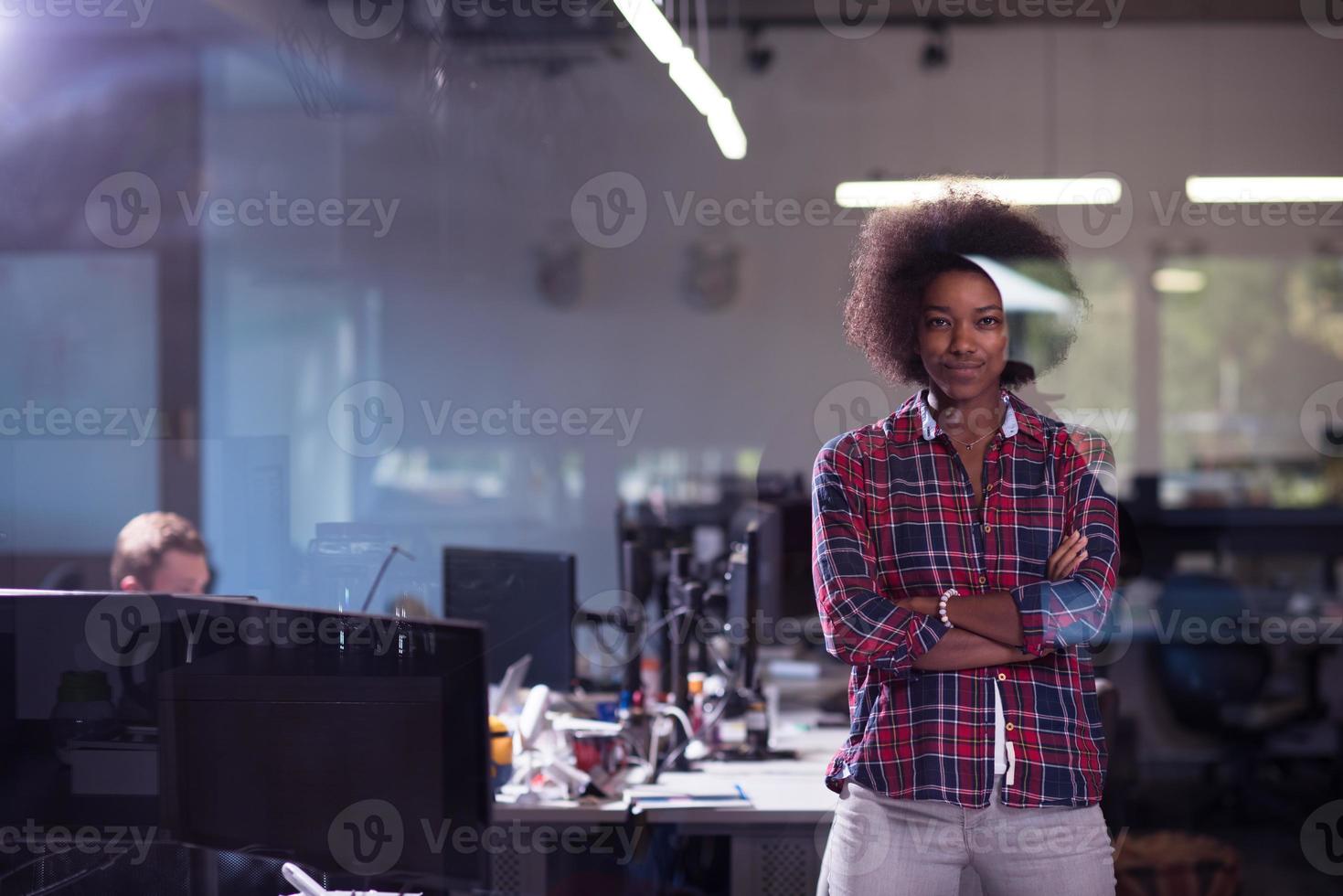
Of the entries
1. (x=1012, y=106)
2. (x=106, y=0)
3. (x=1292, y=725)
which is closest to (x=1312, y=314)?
(x=1012, y=106)

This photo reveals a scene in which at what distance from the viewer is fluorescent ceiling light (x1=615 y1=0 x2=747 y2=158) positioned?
120 inches

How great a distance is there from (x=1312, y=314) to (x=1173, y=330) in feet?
2.56

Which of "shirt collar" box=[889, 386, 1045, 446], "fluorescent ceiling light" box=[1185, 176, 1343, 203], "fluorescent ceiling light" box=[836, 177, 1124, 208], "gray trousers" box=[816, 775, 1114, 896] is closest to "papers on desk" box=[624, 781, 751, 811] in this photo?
"gray trousers" box=[816, 775, 1114, 896]

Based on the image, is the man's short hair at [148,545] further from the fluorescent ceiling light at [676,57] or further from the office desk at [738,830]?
the fluorescent ceiling light at [676,57]

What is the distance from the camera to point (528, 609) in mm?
2873

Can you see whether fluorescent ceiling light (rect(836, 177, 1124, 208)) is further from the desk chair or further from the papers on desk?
the desk chair

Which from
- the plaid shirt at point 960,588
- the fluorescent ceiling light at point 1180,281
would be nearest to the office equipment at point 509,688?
the plaid shirt at point 960,588

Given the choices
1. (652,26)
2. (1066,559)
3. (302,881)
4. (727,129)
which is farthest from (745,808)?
(727,129)

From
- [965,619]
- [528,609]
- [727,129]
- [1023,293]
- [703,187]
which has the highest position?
[703,187]

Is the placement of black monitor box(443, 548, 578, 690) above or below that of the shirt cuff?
below

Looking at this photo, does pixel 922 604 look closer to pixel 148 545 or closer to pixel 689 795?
pixel 689 795

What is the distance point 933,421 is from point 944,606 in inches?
11.9

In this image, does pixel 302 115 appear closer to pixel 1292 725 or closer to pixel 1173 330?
pixel 1173 330

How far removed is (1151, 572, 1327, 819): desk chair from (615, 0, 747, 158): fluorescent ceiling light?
8.82ft
